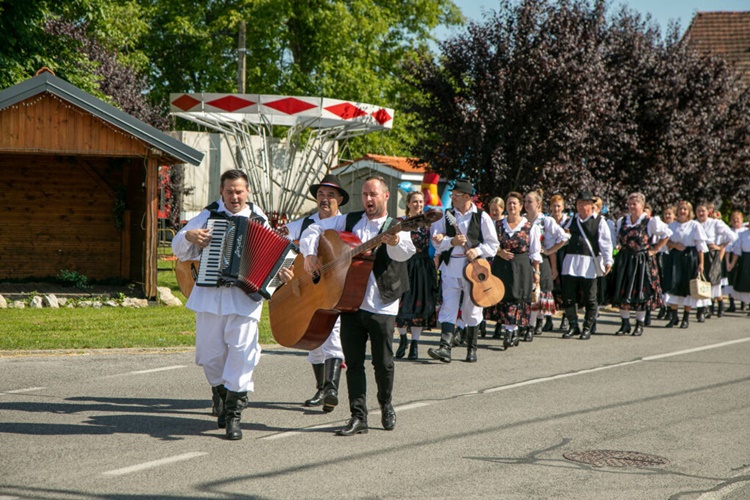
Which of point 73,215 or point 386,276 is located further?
point 73,215

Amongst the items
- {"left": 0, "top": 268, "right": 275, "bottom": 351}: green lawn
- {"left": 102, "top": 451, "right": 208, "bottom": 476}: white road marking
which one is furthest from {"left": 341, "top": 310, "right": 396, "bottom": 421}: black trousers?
{"left": 0, "top": 268, "right": 275, "bottom": 351}: green lawn

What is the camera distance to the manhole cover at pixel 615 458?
21.7 ft

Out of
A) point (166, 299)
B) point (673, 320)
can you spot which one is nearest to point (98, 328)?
point (166, 299)

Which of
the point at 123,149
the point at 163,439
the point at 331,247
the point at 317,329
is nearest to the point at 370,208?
the point at 331,247

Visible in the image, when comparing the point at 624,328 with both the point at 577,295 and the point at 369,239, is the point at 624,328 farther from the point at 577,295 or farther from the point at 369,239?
the point at 369,239

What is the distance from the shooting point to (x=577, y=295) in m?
14.7

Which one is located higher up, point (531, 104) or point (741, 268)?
point (531, 104)

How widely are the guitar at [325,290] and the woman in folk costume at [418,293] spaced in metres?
3.84

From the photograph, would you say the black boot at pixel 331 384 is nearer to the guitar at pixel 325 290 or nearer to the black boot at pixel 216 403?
the guitar at pixel 325 290

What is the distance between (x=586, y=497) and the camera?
5805mm

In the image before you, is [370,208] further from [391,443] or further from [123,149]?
[123,149]

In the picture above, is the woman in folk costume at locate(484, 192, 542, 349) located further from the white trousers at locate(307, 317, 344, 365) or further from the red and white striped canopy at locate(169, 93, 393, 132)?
the red and white striped canopy at locate(169, 93, 393, 132)

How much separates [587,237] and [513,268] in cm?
215

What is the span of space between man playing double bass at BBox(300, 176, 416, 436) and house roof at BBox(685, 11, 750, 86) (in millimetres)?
35377
